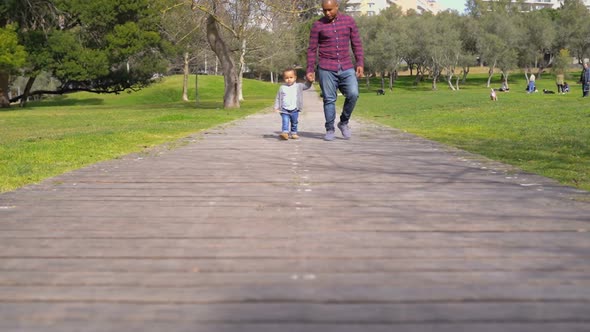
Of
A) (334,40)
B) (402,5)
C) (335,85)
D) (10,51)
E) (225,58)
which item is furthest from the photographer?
(402,5)

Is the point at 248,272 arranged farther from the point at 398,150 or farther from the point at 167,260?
the point at 398,150

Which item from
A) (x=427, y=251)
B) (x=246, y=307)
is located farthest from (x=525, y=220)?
(x=246, y=307)

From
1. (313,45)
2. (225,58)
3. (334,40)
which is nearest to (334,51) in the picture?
(334,40)

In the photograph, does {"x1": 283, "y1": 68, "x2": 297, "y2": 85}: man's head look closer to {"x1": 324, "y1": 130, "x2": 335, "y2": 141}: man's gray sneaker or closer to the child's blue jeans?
the child's blue jeans

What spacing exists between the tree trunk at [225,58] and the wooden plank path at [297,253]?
813 inches

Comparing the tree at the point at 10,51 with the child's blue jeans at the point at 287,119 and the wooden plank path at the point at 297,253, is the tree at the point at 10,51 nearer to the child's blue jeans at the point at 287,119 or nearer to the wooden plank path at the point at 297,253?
the child's blue jeans at the point at 287,119

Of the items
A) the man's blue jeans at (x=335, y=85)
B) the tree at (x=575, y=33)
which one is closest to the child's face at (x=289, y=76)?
the man's blue jeans at (x=335, y=85)

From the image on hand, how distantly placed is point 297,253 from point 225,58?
2506 cm

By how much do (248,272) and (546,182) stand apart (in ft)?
12.1

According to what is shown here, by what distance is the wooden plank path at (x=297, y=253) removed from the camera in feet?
8.23

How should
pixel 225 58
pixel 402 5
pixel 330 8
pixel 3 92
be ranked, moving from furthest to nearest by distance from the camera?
pixel 402 5, pixel 3 92, pixel 225 58, pixel 330 8

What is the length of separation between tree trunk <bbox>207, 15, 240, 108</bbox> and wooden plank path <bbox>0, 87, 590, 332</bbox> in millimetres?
20661

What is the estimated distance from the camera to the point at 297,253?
3.38 metres

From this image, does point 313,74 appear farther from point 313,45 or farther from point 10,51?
point 10,51
